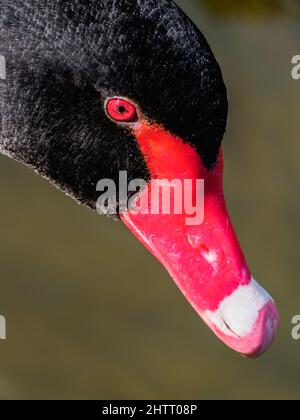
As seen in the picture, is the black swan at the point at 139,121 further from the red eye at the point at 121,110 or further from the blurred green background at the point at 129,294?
the blurred green background at the point at 129,294

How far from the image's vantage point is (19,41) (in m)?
1.92

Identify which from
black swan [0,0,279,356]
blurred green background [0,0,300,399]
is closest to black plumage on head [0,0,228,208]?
black swan [0,0,279,356]

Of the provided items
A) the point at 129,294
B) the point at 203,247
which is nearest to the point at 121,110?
the point at 203,247

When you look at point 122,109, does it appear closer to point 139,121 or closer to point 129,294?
point 139,121

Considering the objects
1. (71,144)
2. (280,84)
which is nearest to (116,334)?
(280,84)

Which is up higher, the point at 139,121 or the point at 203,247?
the point at 139,121

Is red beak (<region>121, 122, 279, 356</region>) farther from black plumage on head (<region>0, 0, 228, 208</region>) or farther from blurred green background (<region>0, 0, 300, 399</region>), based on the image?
blurred green background (<region>0, 0, 300, 399</region>)

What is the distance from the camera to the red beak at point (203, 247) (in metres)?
1.98

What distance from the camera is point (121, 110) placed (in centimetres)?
193

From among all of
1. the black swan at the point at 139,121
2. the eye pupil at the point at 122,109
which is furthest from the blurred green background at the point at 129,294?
the eye pupil at the point at 122,109

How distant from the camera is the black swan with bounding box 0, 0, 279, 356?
1.87 meters

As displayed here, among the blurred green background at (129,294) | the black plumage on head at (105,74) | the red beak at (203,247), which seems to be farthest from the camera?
the blurred green background at (129,294)

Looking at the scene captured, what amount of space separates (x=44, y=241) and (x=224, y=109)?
2.10m

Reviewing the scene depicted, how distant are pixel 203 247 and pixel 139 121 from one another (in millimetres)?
294
